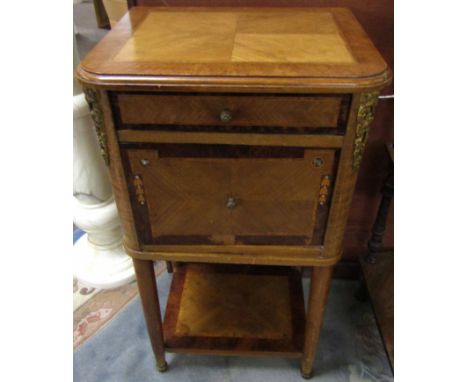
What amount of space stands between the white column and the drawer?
52 cm

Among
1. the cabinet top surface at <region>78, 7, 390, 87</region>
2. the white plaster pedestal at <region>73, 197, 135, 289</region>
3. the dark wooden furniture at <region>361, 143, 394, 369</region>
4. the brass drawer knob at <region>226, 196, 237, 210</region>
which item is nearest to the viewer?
the cabinet top surface at <region>78, 7, 390, 87</region>

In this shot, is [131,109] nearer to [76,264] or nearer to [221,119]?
[221,119]

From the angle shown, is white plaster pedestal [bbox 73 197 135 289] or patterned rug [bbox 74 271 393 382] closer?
patterned rug [bbox 74 271 393 382]

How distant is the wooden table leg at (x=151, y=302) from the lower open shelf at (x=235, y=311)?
46 millimetres

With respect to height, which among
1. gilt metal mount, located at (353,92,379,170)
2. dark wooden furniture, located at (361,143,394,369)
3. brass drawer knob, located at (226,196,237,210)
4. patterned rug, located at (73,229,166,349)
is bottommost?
patterned rug, located at (73,229,166,349)

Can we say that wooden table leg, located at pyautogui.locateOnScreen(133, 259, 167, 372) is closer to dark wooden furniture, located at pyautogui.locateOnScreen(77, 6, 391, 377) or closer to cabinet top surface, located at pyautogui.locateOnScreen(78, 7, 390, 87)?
dark wooden furniture, located at pyautogui.locateOnScreen(77, 6, 391, 377)

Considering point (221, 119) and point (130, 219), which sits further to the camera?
point (130, 219)

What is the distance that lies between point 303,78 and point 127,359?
103 cm

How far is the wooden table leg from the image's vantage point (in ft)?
3.10

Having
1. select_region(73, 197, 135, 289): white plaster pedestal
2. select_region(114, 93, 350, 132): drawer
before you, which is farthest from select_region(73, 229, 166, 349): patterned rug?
select_region(114, 93, 350, 132): drawer

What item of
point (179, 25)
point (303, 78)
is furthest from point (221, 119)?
point (179, 25)

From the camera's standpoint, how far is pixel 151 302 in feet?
3.30

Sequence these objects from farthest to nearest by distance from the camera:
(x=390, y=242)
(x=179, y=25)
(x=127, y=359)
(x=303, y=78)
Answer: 1. (x=390, y=242)
2. (x=127, y=359)
3. (x=179, y=25)
4. (x=303, y=78)

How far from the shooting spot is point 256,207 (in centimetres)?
80
